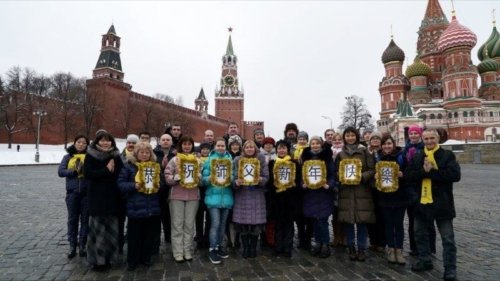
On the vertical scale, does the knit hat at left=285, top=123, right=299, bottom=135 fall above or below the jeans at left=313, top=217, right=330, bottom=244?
above

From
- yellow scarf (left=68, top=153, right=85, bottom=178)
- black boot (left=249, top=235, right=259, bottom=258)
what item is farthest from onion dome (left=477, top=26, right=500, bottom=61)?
yellow scarf (left=68, top=153, right=85, bottom=178)

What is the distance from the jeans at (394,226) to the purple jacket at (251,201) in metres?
1.82

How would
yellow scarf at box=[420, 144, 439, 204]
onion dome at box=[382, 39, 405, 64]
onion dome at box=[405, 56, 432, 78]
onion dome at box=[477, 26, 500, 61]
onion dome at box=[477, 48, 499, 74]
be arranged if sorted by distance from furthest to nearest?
onion dome at box=[382, 39, 405, 64] < onion dome at box=[405, 56, 432, 78] < onion dome at box=[477, 26, 500, 61] < onion dome at box=[477, 48, 499, 74] < yellow scarf at box=[420, 144, 439, 204]

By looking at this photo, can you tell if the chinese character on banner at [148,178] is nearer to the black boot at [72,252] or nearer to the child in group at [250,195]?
the child in group at [250,195]

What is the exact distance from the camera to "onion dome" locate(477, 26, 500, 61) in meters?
48.9

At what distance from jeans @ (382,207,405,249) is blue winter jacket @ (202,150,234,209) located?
2318mm

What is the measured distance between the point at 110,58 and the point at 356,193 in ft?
200

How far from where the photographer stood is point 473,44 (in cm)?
4591

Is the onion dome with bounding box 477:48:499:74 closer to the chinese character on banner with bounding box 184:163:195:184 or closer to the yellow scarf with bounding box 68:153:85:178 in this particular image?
the chinese character on banner with bounding box 184:163:195:184

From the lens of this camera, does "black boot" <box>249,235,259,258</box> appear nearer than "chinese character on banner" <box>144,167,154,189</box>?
No

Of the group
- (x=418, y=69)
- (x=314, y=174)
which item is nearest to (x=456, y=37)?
(x=418, y=69)

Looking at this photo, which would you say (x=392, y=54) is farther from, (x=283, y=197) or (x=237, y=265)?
(x=237, y=265)

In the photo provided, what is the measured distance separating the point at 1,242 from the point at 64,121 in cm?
4299

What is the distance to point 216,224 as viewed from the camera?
15.9ft
